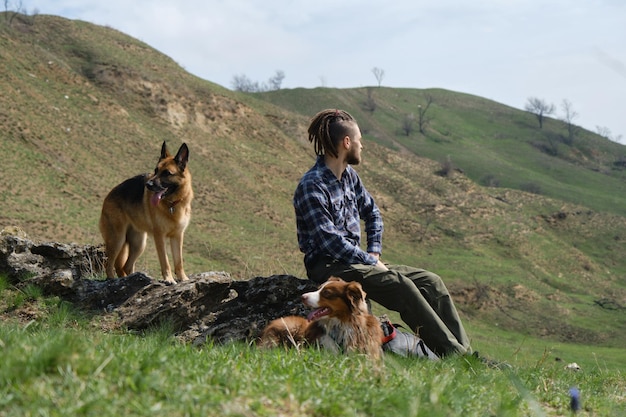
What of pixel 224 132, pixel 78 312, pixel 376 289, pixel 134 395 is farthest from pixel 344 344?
pixel 224 132

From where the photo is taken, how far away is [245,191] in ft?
172

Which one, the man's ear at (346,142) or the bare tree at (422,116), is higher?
the bare tree at (422,116)

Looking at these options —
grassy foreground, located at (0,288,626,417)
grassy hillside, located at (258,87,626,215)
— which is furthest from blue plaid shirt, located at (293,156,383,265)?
grassy hillside, located at (258,87,626,215)

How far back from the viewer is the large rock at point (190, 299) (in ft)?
25.1

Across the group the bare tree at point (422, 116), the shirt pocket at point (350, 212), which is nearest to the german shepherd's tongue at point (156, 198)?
the shirt pocket at point (350, 212)

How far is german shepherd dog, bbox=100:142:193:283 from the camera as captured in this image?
9.38m

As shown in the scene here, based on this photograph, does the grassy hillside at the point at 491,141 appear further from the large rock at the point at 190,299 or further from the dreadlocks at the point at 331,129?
the dreadlocks at the point at 331,129

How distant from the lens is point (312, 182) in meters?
7.05

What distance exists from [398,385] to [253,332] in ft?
11.6

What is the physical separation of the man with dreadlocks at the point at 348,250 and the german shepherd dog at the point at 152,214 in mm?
2611

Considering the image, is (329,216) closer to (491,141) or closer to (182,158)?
(182,158)

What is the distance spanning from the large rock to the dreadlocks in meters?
1.53

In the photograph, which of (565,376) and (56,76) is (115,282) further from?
(56,76)

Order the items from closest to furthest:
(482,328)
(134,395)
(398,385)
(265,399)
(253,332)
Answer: (134,395)
(265,399)
(398,385)
(253,332)
(482,328)
